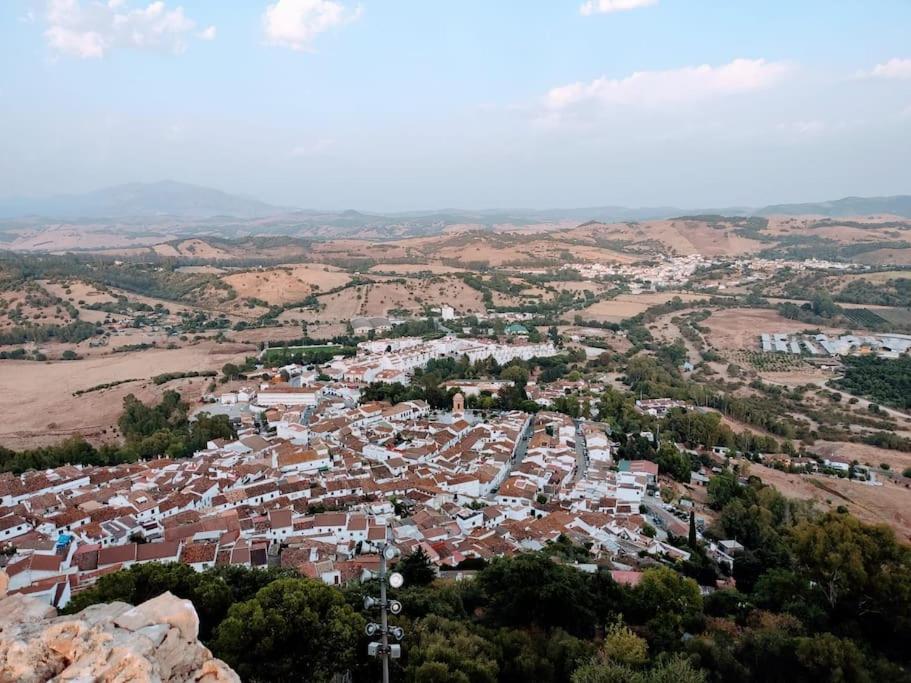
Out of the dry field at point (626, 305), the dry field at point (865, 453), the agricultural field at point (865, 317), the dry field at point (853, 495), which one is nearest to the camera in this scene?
the dry field at point (853, 495)

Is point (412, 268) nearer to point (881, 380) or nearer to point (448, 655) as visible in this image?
point (881, 380)

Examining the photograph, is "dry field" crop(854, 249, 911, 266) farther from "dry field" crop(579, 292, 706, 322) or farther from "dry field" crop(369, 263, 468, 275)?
"dry field" crop(369, 263, 468, 275)

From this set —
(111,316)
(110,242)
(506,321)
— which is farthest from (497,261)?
(110,242)

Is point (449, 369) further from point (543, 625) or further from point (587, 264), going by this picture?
point (587, 264)

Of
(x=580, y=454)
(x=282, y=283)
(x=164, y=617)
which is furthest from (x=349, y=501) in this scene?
(x=282, y=283)

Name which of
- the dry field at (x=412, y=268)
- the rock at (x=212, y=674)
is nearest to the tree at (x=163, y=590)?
the rock at (x=212, y=674)

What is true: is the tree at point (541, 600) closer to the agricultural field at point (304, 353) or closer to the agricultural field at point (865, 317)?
the agricultural field at point (304, 353)
